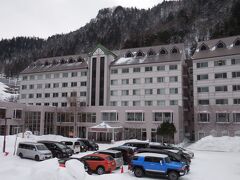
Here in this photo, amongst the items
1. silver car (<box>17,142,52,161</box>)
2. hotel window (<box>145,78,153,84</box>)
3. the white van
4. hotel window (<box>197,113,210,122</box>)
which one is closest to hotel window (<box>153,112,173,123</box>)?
hotel window (<box>197,113,210,122</box>)

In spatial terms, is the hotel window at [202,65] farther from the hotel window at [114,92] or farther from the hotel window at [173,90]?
the hotel window at [114,92]

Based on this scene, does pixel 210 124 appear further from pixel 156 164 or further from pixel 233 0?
pixel 233 0

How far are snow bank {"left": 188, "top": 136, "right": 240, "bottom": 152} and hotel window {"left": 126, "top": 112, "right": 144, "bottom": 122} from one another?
47.1 ft

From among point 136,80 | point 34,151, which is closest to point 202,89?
point 136,80

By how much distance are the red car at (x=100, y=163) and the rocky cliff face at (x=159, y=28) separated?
93823 millimetres

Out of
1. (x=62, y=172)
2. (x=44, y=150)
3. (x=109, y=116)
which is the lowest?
(x=44, y=150)

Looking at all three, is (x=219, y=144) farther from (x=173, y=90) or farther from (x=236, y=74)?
(x=173, y=90)

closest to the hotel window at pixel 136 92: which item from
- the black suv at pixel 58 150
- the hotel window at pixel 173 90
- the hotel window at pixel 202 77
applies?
the hotel window at pixel 173 90

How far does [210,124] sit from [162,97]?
12.5 meters

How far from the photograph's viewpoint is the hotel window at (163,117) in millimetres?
52794

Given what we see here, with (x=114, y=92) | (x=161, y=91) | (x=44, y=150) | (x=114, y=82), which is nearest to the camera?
(x=44, y=150)

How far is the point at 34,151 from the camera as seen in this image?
27.3 metres

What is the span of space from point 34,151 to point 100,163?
9.41 metres

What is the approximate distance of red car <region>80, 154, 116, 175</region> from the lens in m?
21.6
